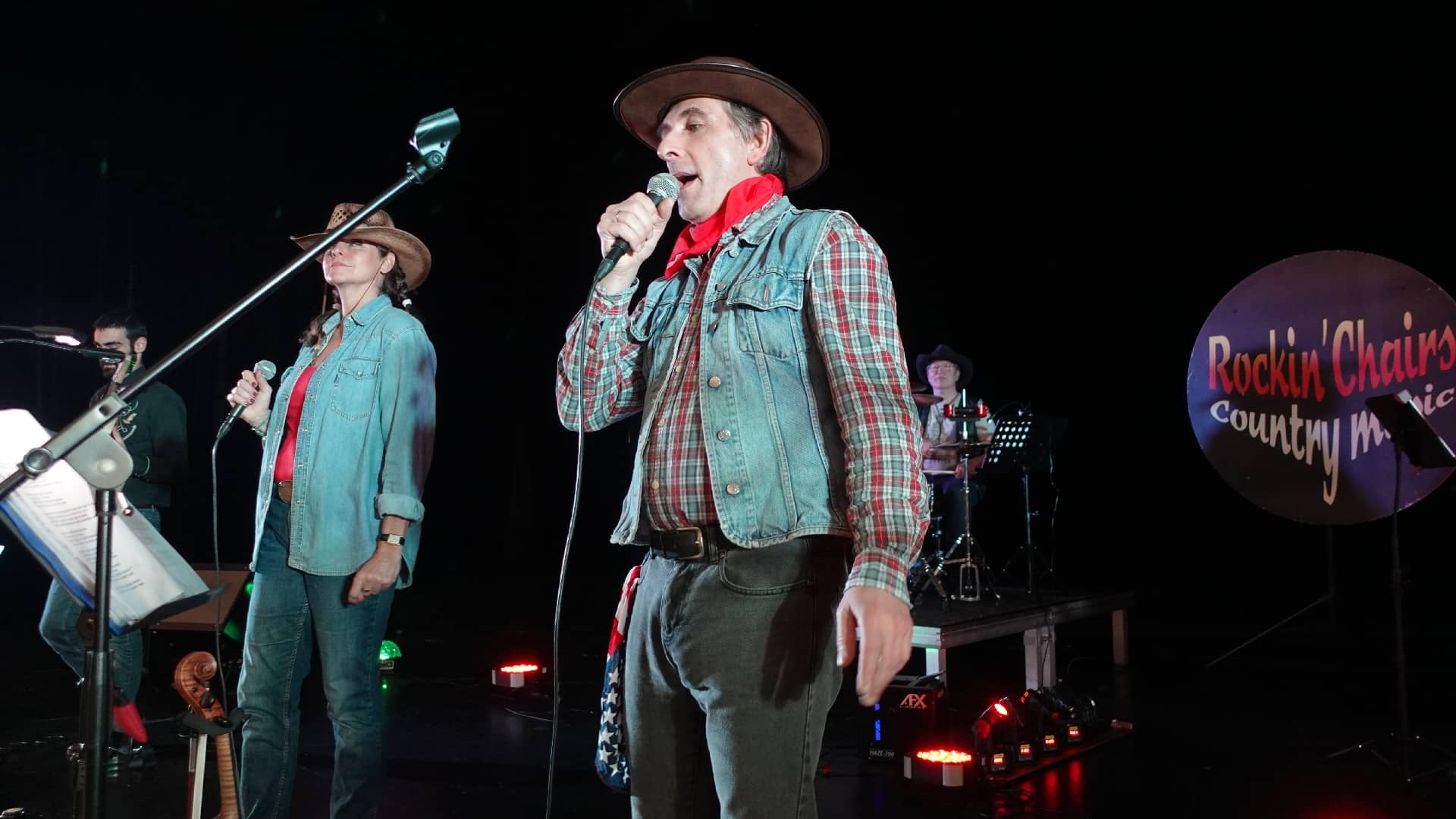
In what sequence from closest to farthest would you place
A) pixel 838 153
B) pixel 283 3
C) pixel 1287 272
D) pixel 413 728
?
1. pixel 413 728
2. pixel 1287 272
3. pixel 283 3
4. pixel 838 153

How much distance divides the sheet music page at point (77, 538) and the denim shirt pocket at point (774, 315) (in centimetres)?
89

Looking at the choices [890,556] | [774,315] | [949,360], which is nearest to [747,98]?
[774,315]

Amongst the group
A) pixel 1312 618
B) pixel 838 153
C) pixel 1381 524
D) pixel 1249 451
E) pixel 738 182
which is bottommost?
pixel 1312 618

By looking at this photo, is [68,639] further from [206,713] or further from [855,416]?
[855,416]

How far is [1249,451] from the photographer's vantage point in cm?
515

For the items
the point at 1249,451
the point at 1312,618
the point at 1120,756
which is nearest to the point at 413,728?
the point at 1120,756

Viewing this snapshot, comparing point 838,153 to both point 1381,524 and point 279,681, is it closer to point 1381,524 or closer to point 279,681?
point 1381,524

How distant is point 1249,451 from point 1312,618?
3249 millimetres

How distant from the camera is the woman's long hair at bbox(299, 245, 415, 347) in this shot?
276 cm

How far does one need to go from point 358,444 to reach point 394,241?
61 centimetres

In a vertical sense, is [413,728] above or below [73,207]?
below

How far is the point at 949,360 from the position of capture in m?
7.15

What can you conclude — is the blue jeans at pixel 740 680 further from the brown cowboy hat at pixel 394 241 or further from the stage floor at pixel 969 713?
the stage floor at pixel 969 713

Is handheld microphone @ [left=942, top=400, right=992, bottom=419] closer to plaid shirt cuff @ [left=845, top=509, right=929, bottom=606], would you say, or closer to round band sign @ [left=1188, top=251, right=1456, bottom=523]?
round band sign @ [left=1188, top=251, right=1456, bottom=523]
